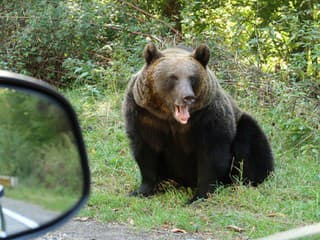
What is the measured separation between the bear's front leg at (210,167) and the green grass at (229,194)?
4.7 inches

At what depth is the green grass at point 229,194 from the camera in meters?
5.27

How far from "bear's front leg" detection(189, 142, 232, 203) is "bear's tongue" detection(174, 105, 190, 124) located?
1.49ft

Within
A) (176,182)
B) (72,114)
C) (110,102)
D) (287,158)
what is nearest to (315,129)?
(287,158)

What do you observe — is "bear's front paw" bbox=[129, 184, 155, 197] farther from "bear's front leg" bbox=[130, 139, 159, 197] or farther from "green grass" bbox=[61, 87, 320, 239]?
"green grass" bbox=[61, 87, 320, 239]

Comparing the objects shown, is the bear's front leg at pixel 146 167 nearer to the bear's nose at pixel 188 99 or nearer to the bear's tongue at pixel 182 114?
Result: the bear's tongue at pixel 182 114

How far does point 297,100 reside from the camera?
28.1ft

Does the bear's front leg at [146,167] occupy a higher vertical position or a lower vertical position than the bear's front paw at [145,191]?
higher

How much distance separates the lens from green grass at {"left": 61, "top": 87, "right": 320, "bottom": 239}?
207 inches

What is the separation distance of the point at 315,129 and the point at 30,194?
655 centimetres

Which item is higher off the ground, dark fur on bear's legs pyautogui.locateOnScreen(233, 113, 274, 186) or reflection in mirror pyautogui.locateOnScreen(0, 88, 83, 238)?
reflection in mirror pyautogui.locateOnScreen(0, 88, 83, 238)

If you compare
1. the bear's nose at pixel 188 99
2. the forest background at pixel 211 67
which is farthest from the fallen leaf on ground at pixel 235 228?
the bear's nose at pixel 188 99

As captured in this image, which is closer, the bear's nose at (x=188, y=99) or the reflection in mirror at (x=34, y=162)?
the reflection in mirror at (x=34, y=162)

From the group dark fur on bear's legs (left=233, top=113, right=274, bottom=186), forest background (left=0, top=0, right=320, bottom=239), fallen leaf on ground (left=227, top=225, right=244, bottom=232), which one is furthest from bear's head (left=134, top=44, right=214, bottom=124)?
fallen leaf on ground (left=227, top=225, right=244, bottom=232)

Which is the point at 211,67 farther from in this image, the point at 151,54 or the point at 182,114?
the point at 182,114
